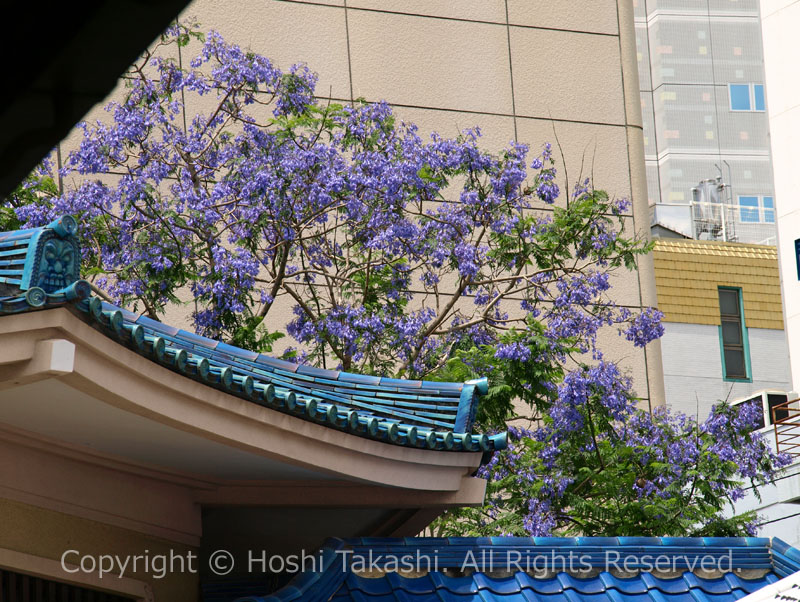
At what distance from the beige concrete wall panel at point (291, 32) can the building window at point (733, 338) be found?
66.2 feet

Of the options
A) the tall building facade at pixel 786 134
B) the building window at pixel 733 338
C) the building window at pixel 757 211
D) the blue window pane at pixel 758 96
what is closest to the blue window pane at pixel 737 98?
the blue window pane at pixel 758 96

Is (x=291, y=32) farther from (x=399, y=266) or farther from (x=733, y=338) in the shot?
(x=733, y=338)

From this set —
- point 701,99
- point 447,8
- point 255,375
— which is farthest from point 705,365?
point 255,375

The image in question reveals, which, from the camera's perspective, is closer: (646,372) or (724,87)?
(646,372)

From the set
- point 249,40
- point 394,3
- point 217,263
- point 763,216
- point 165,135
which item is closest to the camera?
point 217,263

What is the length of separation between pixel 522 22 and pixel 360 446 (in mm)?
14722

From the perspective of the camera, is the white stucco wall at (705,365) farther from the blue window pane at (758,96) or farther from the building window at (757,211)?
the blue window pane at (758,96)

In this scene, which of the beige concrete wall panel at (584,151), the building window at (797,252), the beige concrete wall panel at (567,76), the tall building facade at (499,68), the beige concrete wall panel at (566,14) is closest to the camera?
the tall building facade at (499,68)

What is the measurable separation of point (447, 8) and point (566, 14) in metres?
2.23

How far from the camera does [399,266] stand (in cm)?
1337

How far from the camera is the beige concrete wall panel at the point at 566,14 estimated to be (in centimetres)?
2072

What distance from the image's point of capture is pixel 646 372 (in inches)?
789

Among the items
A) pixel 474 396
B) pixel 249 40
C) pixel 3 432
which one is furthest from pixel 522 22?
pixel 3 432

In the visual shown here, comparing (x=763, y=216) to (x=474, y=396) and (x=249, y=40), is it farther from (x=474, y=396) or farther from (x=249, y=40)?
(x=474, y=396)
